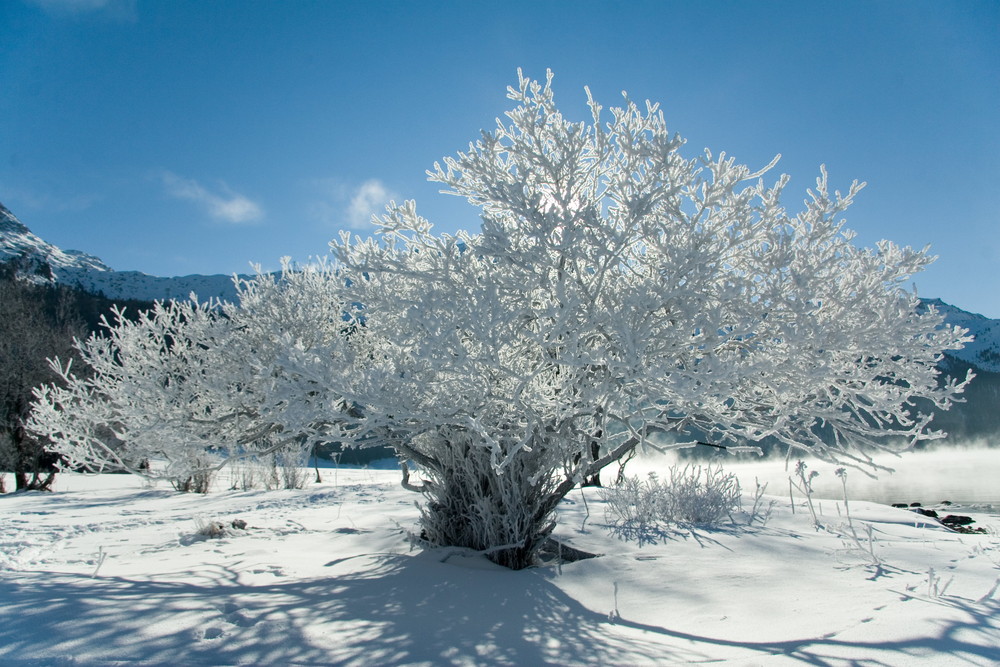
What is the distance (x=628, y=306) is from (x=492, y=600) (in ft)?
7.89

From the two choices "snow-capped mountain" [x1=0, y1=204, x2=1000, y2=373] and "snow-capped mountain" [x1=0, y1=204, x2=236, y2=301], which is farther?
"snow-capped mountain" [x1=0, y1=204, x2=1000, y2=373]

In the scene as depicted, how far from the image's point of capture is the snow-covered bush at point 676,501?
7.54 m

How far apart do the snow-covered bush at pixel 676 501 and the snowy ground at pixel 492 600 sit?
0.66 metres

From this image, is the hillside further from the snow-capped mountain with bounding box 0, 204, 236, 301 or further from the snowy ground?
the snowy ground

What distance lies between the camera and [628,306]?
405cm

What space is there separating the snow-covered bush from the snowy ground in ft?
2.17

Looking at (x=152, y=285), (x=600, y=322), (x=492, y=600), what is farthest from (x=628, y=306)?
(x=152, y=285)

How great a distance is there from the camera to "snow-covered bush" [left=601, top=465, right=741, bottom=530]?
7535mm

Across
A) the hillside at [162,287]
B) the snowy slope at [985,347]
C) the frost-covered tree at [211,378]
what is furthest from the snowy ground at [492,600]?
the snowy slope at [985,347]

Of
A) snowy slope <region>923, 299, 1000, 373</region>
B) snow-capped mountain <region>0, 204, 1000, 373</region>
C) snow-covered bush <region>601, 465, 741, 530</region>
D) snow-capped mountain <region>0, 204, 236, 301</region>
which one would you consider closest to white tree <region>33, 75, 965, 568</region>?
snow-covered bush <region>601, 465, 741, 530</region>

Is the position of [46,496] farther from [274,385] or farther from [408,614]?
[408,614]

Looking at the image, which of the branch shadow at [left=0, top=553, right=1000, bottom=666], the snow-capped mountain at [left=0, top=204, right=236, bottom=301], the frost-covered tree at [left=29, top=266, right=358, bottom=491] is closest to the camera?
the branch shadow at [left=0, top=553, right=1000, bottom=666]

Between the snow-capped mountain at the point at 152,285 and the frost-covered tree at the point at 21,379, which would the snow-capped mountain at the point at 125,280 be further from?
the frost-covered tree at the point at 21,379

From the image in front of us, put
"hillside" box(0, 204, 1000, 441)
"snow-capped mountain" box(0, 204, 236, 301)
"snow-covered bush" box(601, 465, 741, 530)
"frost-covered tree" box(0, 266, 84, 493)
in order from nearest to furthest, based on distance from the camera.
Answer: "snow-covered bush" box(601, 465, 741, 530) < "frost-covered tree" box(0, 266, 84, 493) < "hillside" box(0, 204, 1000, 441) < "snow-capped mountain" box(0, 204, 236, 301)
